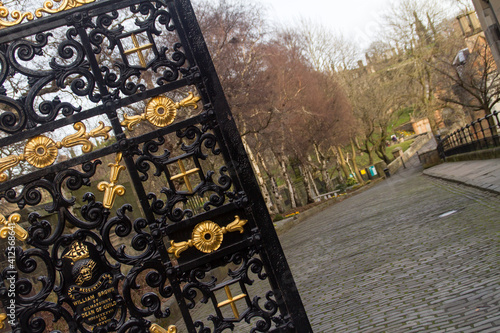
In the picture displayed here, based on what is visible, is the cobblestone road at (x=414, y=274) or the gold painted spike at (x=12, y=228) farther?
the cobblestone road at (x=414, y=274)

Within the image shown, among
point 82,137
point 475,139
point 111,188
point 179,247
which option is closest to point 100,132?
point 82,137

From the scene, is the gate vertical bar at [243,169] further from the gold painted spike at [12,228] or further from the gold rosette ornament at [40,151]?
the gold painted spike at [12,228]

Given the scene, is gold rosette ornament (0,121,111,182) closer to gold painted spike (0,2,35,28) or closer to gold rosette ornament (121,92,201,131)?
gold rosette ornament (121,92,201,131)

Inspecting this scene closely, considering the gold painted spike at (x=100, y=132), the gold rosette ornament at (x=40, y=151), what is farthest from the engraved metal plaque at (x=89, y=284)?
the gold painted spike at (x=100, y=132)

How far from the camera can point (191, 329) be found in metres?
4.03

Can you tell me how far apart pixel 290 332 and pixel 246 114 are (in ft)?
70.6

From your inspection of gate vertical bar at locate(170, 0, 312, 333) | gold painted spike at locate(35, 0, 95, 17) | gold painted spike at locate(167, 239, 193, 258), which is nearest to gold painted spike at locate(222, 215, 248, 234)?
gate vertical bar at locate(170, 0, 312, 333)

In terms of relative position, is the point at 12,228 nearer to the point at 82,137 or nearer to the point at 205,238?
the point at 82,137

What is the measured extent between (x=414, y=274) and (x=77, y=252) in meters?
4.30

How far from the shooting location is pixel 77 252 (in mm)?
3930

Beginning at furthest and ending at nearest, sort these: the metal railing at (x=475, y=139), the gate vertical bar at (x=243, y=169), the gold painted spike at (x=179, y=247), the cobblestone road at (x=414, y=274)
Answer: the metal railing at (x=475, y=139) < the cobblestone road at (x=414, y=274) < the gate vertical bar at (x=243, y=169) < the gold painted spike at (x=179, y=247)

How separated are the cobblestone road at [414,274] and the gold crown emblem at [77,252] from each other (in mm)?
2732

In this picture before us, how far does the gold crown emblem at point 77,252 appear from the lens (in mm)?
3918

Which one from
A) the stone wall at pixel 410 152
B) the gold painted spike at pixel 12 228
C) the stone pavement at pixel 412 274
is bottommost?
the stone wall at pixel 410 152
